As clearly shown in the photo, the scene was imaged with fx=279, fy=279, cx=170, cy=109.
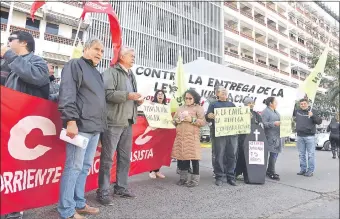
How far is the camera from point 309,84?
636cm

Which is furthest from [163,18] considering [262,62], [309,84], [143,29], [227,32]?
[309,84]

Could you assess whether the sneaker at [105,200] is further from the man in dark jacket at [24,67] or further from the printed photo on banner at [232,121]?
the printed photo on banner at [232,121]

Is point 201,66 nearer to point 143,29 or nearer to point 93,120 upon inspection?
point 93,120

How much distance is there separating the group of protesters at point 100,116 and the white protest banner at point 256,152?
0.17 m

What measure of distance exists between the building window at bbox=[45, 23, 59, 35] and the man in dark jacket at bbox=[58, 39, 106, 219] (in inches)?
823

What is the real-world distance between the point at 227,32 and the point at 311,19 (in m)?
20.2

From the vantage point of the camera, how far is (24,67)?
2.62m

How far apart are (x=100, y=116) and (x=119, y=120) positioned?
0.58 meters

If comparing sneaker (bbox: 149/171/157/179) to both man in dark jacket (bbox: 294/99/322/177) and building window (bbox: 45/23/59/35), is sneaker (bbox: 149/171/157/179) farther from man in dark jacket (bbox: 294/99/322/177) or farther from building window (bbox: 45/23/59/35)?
building window (bbox: 45/23/59/35)

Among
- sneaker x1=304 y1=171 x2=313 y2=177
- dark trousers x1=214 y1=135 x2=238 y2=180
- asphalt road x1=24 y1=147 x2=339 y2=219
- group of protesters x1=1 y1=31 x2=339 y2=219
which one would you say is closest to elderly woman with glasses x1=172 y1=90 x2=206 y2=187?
group of protesters x1=1 y1=31 x2=339 y2=219

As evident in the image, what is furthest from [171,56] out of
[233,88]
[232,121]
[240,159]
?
[232,121]

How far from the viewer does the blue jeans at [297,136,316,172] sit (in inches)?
245

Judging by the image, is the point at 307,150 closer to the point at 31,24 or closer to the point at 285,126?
the point at 285,126

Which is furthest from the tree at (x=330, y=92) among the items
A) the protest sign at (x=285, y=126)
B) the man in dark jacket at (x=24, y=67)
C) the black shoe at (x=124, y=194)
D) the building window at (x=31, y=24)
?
the man in dark jacket at (x=24, y=67)
